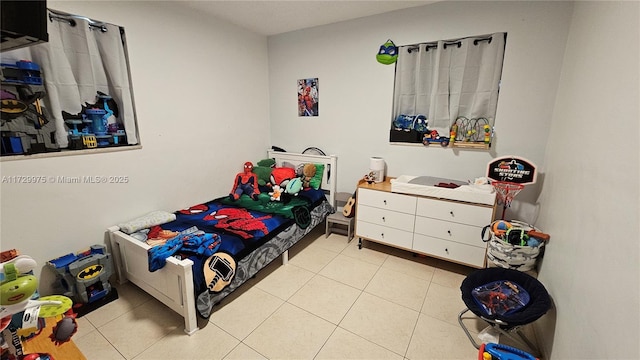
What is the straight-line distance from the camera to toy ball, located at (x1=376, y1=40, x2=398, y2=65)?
2.75 meters

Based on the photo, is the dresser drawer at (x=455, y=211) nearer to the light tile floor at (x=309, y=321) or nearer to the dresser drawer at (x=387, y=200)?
the dresser drawer at (x=387, y=200)

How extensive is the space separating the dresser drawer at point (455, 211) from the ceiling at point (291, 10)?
1971 millimetres

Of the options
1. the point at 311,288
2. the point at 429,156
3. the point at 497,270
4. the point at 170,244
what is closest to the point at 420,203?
the point at 429,156

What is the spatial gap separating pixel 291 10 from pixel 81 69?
194cm

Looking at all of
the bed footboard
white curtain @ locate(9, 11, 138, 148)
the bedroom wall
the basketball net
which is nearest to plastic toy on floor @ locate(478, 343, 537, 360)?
the basketball net

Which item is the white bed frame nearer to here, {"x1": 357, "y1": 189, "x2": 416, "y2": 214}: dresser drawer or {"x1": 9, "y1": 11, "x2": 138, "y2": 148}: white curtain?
{"x1": 9, "y1": 11, "x2": 138, "y2": 148}: white curtain

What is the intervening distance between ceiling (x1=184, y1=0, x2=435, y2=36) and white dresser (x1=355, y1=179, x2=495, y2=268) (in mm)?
1835

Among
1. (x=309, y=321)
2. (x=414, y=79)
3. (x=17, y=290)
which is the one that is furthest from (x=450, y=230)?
(x=17, y=290)

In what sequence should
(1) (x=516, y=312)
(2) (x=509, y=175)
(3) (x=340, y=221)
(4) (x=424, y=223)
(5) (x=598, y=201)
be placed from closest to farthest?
1. (5) (x=598, y=201)
2. (1) (x=516, y=312)
3. (2) (x=509, y=175)
4. (4) (x=424, y=223)
5. (3) (x=340, y=221)

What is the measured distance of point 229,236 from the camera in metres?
2.19

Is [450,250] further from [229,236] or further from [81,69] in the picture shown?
[81,69]

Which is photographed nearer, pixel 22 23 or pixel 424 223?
pixel 22 23

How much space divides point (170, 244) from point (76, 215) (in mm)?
890

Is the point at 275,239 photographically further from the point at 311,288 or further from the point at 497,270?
the point at 497,270
